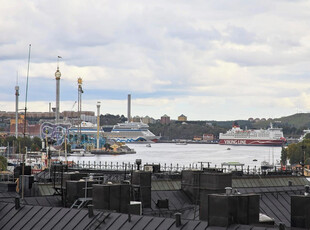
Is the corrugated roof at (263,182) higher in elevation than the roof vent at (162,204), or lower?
higher

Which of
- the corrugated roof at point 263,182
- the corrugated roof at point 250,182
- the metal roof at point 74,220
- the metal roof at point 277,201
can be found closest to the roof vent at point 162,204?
the metal roof at point 277,201

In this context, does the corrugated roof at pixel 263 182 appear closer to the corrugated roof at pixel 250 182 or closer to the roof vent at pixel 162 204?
the corrugated roof at pixel 250 182

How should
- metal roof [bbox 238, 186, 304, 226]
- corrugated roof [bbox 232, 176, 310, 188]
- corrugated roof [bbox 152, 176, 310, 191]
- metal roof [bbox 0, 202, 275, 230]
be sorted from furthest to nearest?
corrugated roof [bbox 232, 176, 310, 188] < corrugated roof [bbox 152, 176, 310, 191] < metal roof [bbox 238, 186, 304, 226] < metal roof [bbox 0, 202, 275, 230]

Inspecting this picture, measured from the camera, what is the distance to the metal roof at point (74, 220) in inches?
746

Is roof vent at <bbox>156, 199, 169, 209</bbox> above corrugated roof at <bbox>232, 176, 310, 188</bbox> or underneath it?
underneath

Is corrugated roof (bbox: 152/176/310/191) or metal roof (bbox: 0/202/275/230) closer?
metal roof (bbox: 0/202/275/230)

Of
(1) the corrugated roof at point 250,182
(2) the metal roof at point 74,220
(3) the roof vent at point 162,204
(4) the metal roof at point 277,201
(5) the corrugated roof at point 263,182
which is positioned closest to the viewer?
(2) the metal roof at point 74,220

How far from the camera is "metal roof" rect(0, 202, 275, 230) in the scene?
19.0 meters

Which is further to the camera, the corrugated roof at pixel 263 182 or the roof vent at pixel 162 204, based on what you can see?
the corrugated roof at pixel 263 182

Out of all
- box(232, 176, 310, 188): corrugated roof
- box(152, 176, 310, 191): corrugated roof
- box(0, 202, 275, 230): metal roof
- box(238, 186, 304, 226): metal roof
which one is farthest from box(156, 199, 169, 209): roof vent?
box(0, 202, 275, 230): metal roof

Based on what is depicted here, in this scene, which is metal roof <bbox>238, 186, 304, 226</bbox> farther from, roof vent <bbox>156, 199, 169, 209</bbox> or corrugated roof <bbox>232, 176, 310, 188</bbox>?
roof vent <bbox>156, 199, 169, 209</bbox>

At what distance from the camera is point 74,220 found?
2092 cm

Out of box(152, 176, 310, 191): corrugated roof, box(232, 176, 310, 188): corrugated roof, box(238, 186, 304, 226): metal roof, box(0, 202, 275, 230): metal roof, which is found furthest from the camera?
box(232, 176, 310, 188): corrugated roof

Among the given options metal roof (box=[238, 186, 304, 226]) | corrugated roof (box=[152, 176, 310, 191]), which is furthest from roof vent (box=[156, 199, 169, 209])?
corrugated roof (box=[152, 176, 310, 191])
